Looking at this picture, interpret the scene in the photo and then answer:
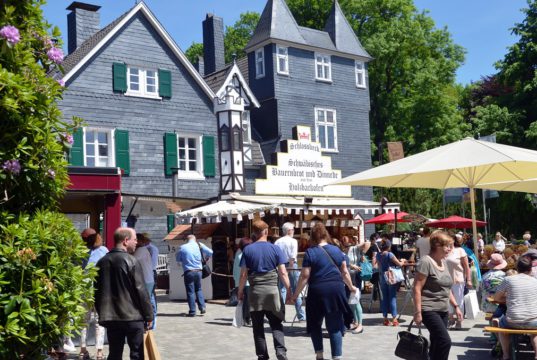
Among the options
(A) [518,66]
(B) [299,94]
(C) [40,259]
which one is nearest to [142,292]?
(C) [40,259]

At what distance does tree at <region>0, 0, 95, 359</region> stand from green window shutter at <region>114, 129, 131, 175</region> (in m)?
19.5

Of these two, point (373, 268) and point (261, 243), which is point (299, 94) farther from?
point (261, 243)

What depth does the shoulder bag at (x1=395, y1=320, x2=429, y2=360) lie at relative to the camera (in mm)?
7691

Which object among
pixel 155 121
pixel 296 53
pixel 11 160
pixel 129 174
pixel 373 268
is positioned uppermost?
pixel 296 53

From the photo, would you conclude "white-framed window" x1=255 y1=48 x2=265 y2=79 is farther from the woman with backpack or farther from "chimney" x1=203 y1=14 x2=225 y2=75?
the woman with backpack

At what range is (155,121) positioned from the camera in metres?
26.9

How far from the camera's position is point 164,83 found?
27.2 meters

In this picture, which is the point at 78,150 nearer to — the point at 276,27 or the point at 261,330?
the point at 276,27

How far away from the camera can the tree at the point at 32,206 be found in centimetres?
523

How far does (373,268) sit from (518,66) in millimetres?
24366

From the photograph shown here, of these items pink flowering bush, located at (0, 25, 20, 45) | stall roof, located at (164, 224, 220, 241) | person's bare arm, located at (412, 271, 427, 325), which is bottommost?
person's bare arm, located at (412, 271, 427, 325)

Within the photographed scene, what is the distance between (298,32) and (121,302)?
27.3 metres

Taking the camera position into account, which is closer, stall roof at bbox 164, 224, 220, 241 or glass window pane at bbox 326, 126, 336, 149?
stall roof at bbox 164, 224, 220, 241

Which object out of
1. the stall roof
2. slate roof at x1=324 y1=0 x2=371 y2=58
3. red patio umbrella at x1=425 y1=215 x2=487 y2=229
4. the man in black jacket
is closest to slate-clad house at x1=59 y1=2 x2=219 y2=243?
the stall roof
